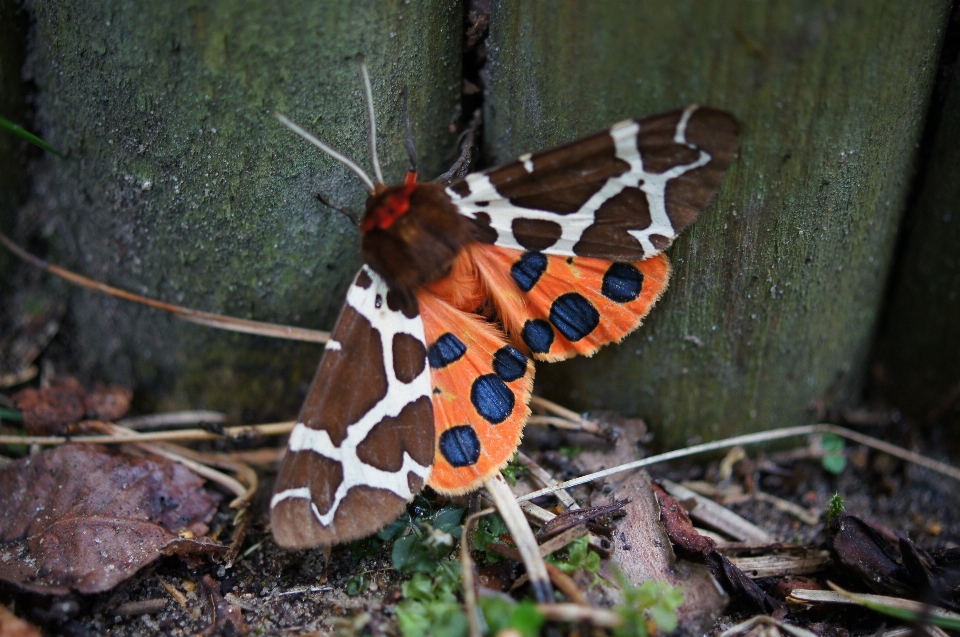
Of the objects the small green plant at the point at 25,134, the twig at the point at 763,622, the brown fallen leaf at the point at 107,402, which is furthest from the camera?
the brown fallen leaf at the point at 107,402

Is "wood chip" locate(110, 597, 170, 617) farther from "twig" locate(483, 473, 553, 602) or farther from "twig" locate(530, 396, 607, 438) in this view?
"twig" locate(530, 396, 607, 438)

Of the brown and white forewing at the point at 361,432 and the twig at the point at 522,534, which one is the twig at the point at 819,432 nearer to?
the twig at the point at 522,534

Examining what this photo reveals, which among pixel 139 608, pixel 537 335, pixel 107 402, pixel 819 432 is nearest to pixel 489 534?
pixel 537 335

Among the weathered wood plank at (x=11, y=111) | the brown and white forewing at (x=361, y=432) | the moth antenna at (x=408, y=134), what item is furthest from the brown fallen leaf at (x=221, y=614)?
the weathered wood plank at (x=11, y=111)

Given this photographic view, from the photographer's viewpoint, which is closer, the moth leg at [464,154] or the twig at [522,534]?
the twig at [522,534]

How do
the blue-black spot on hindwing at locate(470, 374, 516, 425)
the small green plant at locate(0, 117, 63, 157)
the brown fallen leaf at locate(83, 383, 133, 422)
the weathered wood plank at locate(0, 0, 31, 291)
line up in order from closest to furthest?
1. the blue-black spot on hindwing at locate(470, 374, 516, 425)
2. the small green plant at locate(0, 117, 63, 157)
3. the weathered wood plank at locate(0, 0, 31, 291)
4. the brown fallen leaf at locate(83, 383, 133, 422)

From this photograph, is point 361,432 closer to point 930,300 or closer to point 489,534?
point 489,534

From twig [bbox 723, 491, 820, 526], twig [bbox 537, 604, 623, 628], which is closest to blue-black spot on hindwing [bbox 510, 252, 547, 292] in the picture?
twig [bbox 537, 604, 623, 628]

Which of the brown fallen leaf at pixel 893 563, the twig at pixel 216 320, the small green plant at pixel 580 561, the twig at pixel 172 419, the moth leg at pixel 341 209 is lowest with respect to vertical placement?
the twig at pixel 172 419
